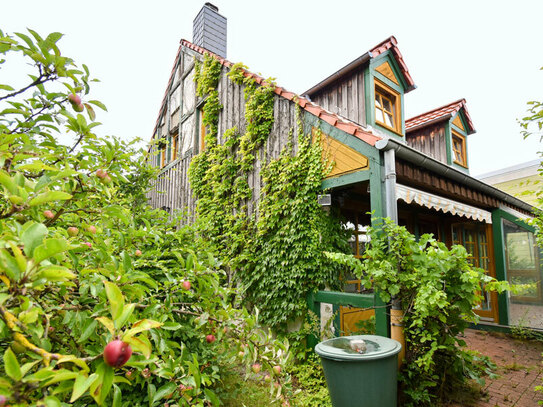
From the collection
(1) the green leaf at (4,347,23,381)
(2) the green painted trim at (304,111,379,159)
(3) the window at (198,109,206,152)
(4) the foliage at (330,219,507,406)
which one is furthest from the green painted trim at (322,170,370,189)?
(3) the window at (198,109,206,152)

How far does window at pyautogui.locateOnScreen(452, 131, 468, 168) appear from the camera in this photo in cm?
863

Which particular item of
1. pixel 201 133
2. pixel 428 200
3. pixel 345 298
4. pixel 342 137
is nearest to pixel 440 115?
pixel 428 200

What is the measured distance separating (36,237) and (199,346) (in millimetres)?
2188

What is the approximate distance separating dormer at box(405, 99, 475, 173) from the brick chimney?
6.00 m

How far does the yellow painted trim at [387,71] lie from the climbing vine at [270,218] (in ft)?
7.85

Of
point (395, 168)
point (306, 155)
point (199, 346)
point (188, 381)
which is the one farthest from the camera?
point (306, 155)

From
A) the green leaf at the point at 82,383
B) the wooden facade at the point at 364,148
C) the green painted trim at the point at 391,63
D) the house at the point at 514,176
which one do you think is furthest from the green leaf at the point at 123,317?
the house at the point at 514,176

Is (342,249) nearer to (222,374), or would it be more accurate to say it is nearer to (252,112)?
(222,374)

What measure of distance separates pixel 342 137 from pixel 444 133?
17.9 feet

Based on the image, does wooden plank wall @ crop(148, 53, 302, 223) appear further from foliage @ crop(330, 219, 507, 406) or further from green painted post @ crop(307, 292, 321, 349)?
foliage @ crop(330, 219, 507, 406)

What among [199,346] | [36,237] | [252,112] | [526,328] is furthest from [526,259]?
[36,237]

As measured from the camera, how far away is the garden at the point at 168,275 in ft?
2.36

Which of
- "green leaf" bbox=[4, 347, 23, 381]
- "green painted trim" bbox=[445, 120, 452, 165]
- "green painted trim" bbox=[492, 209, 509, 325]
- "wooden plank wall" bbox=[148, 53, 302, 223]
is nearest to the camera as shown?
"green leaf" bbox=[4, 347, 23, 381]

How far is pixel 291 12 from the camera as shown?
8.58 meters
